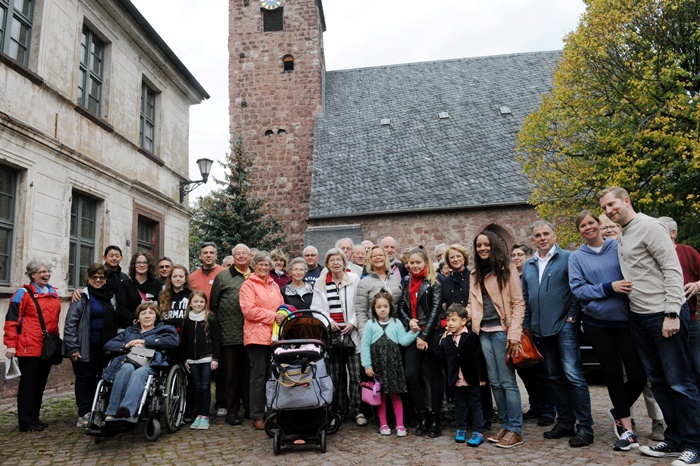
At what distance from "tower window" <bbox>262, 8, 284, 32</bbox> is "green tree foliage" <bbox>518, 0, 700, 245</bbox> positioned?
14321mm

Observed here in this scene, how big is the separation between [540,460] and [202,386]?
3492mm

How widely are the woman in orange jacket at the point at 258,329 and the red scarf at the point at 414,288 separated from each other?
1394 millimetres

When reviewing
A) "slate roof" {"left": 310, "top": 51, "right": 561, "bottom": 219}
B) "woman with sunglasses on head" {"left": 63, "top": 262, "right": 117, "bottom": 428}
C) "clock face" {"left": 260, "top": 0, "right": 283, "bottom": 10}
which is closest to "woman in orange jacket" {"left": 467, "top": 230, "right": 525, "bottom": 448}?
"woman with sunglasses on head" {"left": 63, "top": 262, "right": 117, "bottom": 428}

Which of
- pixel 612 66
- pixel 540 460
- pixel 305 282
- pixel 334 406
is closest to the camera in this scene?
pixel 540 460

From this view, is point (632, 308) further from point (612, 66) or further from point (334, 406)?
point (612, 66)

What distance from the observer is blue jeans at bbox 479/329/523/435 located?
456 cm

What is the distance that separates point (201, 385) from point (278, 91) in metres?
18.8

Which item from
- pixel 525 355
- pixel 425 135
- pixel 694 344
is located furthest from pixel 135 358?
pixel 425 135

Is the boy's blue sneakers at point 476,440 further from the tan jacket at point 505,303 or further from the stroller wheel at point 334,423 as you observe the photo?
the stroller wheel at point 334,423

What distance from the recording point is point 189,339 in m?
5.70

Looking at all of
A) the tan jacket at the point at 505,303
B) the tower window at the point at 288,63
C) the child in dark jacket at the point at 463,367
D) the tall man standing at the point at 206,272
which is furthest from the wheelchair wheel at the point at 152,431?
the tower window at the point at 288,63

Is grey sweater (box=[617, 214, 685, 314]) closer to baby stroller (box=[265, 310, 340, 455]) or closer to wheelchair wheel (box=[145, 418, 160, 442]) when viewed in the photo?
baby stroller (box=[265, 310, 340, 455])

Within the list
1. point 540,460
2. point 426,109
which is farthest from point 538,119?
point 540,460

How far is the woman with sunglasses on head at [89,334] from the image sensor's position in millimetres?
5457
